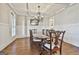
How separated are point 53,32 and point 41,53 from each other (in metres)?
0.32


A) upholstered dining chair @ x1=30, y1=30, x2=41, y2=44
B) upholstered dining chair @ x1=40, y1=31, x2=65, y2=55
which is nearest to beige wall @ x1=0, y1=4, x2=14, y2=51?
upholstered dining chair @ x1=30, y1=30, x2=41, y2=44

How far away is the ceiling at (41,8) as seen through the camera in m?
1.57

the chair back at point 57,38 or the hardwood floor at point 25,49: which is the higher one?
the chair back at point 57,38

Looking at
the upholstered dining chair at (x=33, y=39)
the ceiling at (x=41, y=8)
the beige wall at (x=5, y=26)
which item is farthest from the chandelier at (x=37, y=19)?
the beige wall at (x=5, y=26)

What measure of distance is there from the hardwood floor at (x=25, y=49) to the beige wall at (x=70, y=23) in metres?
0.09

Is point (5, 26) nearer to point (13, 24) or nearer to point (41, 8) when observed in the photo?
point (13, 24)

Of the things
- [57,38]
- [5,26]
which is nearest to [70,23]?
[57,38]

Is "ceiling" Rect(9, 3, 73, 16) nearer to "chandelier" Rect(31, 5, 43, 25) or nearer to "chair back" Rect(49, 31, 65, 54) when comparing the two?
"chandelier" Rect(31, 5, 43, 25)

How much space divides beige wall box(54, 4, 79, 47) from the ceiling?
3.5 inches

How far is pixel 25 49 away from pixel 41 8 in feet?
1.89

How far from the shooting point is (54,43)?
5.68ft

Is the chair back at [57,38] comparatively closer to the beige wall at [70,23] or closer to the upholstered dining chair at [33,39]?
the beige wall at [70,23]

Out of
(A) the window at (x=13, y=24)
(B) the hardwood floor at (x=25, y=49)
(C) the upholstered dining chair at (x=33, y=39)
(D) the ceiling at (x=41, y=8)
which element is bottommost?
(B) the hardwood floor at (x=25, y=49)

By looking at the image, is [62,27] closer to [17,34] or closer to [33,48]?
[33,48]
